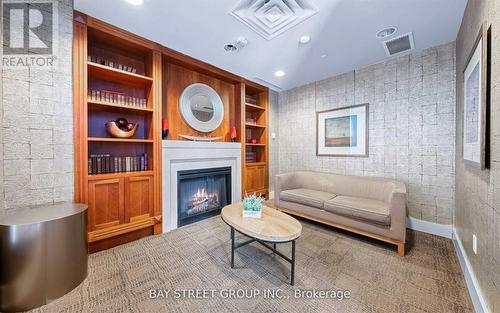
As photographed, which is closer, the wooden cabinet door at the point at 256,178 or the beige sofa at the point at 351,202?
the beige sofa at the point at 351,202

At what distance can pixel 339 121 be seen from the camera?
3.38m

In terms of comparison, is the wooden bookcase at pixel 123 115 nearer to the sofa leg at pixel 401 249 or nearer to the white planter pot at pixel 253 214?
the white planter pot at pixel 253 214

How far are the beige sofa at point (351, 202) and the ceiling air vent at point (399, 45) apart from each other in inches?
73.1

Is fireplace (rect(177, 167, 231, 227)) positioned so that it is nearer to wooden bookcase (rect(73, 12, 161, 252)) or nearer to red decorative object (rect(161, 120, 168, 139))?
wooden bookcase (rect(73, 12, 161, 252))

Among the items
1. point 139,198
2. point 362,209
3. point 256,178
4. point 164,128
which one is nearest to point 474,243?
point 362,209

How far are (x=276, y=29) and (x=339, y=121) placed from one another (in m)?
1.93

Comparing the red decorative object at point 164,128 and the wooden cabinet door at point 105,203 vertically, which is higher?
the red decorative object at point 164,128

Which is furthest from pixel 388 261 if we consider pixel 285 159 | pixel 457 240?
pixel 285 159

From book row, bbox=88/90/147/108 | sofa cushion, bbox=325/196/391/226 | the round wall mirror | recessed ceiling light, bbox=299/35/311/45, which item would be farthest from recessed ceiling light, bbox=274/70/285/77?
sofa cushion, bbox=325/196/391/226

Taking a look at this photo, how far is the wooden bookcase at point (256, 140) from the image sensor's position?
12.8ft

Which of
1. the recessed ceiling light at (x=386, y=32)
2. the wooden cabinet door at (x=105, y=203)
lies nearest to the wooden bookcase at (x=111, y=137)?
the wooden cabinet door at (x=105, y=203)

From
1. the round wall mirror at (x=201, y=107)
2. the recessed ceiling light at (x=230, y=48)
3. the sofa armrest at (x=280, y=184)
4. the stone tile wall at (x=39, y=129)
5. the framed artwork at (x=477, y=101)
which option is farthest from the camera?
the sofa armrest at (x=280, y=184)

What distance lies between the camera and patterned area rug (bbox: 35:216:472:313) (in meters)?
1.39

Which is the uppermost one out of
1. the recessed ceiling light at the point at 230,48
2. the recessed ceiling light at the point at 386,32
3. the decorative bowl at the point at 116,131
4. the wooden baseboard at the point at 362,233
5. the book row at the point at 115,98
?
the recessed ceiling light at the point at 230,48
